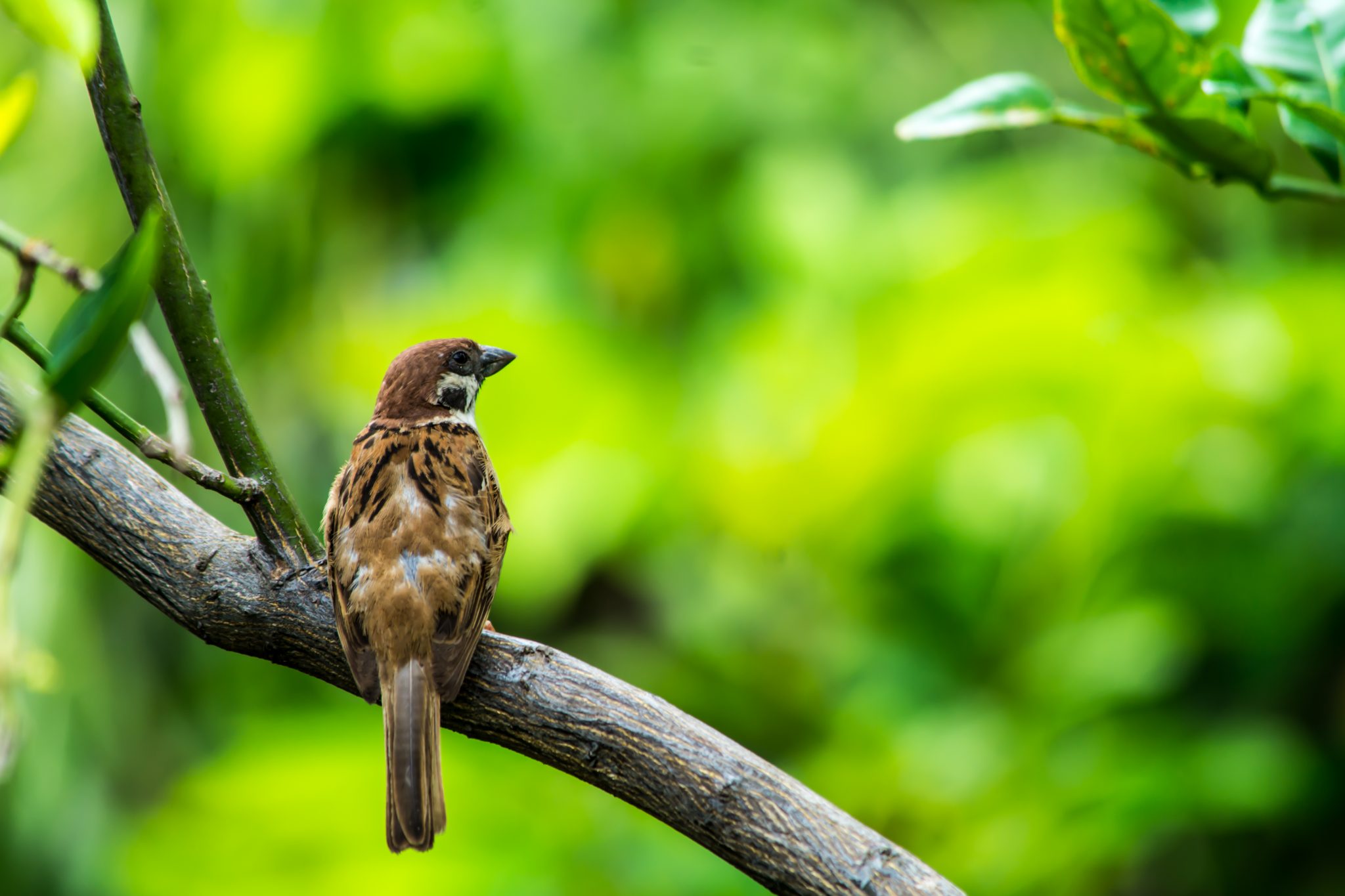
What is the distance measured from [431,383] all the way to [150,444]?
974 millimetres

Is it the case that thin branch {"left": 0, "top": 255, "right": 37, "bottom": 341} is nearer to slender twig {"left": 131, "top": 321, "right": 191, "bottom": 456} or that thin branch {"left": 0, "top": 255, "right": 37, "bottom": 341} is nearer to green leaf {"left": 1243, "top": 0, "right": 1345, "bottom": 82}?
slender twig {"left": 131, "top": 321, "right": 191, "bottom": 456}

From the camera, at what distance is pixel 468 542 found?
2.08 meters

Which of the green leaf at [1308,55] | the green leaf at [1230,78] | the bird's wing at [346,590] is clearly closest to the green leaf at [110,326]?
the bird's wing at [346,590]

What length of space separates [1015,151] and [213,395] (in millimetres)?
5242

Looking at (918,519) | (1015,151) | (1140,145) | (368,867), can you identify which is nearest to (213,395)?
(1140,145)

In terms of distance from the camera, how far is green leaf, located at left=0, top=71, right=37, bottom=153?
1037 millimetres

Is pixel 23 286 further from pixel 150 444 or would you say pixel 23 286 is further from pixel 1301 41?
pixel 1301 41

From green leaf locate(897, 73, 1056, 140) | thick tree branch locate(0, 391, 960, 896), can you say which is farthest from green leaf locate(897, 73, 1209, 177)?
thick tree branch locate(0, 391, 960, 896)

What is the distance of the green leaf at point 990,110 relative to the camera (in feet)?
5.79

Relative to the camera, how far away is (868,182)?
19.2 feet

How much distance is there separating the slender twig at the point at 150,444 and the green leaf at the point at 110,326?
1.21ft

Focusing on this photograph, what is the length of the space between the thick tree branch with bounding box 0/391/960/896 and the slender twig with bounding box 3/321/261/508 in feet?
0.43

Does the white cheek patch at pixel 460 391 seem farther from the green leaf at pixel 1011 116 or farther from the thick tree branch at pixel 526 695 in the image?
the green leaf at pixel 1011 116

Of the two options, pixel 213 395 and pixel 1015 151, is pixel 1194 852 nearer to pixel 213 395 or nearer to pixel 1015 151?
pixel 1015 151
